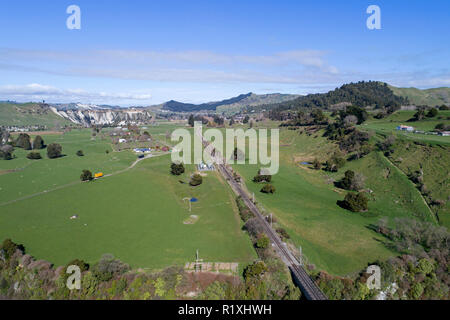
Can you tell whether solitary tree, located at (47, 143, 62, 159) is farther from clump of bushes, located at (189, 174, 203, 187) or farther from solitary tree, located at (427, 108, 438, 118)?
solitary tree, located at (427, 108, 438, 118)

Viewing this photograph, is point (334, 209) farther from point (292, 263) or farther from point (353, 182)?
point (292, 263)

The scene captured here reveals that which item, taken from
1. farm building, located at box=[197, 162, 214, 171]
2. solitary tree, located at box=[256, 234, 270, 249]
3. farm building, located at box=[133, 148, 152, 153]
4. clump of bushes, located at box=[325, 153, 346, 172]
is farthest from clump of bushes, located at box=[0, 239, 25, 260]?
farm building, located at box=[133, 148, 152, 153]

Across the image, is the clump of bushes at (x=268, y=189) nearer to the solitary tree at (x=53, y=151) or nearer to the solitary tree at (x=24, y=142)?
the solitary tree at (x=53, y=151)

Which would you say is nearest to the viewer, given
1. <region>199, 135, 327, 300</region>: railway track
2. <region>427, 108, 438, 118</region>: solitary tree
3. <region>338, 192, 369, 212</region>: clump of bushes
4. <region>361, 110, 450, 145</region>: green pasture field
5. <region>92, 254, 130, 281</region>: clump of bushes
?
<region>199, 135, 327, 300</region>: railway track

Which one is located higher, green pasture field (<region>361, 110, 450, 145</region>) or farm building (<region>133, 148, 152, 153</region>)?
green pasture field (<region>361, 110, 450, 145</region>)

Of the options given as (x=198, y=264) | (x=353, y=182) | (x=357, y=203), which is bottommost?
(x=198, y=264)

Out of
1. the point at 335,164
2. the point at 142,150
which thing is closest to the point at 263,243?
the point at 335,164
